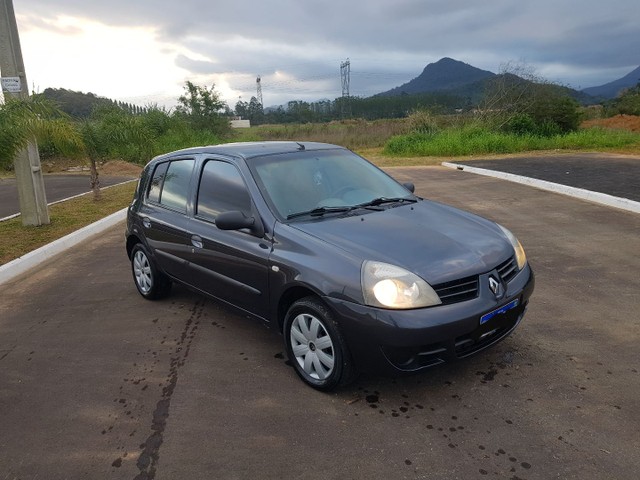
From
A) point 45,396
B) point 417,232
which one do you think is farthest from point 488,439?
point 45,396

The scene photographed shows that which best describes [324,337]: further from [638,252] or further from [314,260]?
[638,252]

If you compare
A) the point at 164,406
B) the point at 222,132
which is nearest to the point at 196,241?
the point at 164,406

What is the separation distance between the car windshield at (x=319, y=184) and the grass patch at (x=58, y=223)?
526cm

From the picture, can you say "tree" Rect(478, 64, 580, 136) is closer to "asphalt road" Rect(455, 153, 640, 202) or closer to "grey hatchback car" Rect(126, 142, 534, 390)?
"asphalt road" Rect(455, 153, 640, 202)

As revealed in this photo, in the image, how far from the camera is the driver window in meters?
3.90

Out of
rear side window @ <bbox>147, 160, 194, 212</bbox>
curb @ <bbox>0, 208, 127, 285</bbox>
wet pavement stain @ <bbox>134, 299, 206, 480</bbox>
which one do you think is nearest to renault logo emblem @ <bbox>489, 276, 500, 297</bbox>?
wet pavement stain @ <bbox>134, 299, 206, 480</bbox>

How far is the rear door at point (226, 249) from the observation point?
12.0ft

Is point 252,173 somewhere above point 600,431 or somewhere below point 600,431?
above

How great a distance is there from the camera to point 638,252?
20.0 feet

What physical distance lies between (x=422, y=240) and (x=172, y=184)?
105 inches

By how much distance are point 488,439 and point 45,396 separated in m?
2.98

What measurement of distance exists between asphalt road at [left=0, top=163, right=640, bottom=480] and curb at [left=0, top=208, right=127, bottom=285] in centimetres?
175

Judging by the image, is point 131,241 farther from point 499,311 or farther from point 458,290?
point 499,311

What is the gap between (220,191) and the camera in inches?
163
